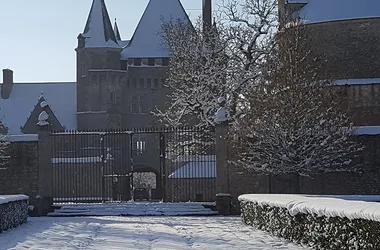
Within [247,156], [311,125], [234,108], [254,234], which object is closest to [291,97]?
[311,125]

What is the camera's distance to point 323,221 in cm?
993

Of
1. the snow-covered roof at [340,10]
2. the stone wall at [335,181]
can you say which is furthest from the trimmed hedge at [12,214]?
the snow-covered roof at [340,10]

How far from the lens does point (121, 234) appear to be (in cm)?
1377

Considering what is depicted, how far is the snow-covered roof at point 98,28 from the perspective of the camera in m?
48.7

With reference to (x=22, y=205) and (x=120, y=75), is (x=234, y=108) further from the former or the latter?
(x=120, y=75)

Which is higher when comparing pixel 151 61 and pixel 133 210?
→ pixel 151 61

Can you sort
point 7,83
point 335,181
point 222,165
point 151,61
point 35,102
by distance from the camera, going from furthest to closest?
point 7,83
point 35,102
point 151,61
point 222,165
point 335,181

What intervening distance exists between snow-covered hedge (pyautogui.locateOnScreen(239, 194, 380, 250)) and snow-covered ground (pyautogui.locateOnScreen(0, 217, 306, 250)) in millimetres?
273

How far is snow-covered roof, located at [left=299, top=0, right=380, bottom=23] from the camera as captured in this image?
28.1m

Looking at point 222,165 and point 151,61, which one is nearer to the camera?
point 222,165

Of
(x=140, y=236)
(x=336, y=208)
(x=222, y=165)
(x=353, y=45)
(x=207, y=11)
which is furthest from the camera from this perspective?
(x=207, y=11)

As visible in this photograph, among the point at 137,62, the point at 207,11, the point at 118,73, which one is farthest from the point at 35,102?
the point at 207,11

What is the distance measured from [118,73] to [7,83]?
1121cm

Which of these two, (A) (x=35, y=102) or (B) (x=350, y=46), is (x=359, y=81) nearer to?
(B) (x=350, y=46)
